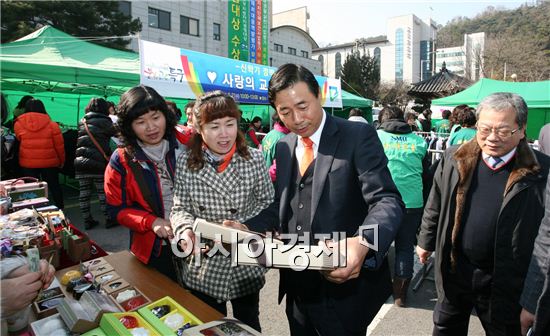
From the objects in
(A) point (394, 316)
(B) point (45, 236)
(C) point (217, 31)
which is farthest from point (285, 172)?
(C) point (217, 31)

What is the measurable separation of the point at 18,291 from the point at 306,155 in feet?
3.89

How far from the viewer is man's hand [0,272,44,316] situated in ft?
3.73

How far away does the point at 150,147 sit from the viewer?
1.89m

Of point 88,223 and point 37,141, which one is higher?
point 37,141

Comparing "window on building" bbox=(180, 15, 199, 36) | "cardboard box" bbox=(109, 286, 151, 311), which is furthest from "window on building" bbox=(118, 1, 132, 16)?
"cardboard box" bbox=(109, 286, 151, 311)

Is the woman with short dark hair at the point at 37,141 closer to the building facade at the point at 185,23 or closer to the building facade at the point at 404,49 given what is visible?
the building facade at the point at 185,23

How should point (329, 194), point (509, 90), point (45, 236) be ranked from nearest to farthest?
point (329, 194) → point (45, 236) → point (509, 90)

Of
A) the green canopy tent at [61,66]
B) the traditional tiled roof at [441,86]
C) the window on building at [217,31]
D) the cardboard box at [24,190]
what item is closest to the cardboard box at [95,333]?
the cardboard box at [24,190]

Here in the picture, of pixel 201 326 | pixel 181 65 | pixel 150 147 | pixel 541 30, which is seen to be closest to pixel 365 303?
pixel 201 326

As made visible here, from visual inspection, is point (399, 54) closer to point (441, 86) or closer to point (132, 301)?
point (441, 86)

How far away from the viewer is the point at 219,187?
63.1 inches

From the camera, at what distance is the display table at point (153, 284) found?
1.49 m

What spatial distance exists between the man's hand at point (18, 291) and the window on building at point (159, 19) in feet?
69.5

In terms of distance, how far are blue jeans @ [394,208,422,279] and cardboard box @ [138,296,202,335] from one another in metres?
2.30
